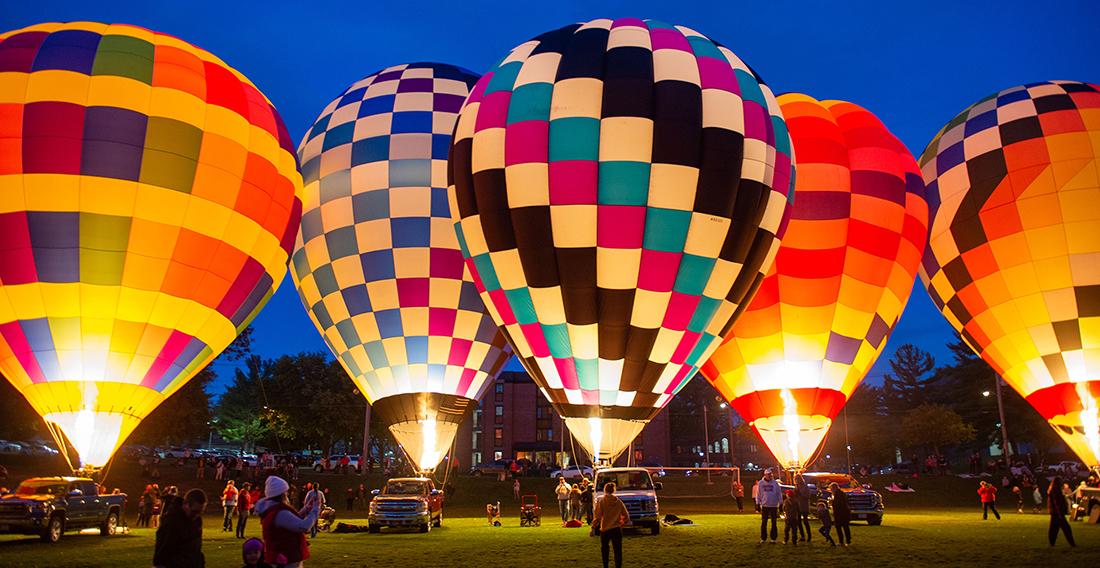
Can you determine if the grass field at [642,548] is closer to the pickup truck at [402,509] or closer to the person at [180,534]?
the pickup truck at [402,509]

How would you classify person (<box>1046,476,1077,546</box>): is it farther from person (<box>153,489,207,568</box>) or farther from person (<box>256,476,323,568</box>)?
person (<box>153,489,207,568</box>)

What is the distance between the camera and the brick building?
52.1m

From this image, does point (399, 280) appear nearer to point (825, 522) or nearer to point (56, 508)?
point (56, 508)

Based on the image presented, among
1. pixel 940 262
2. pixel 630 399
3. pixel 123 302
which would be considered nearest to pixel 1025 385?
pixel 940 262

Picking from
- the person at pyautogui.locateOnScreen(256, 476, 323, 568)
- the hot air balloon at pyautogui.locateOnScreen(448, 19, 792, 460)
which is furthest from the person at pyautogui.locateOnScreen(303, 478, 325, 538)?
the hot air balloon at pyautogui.locateOnScreen(448, 19, 792, 460)

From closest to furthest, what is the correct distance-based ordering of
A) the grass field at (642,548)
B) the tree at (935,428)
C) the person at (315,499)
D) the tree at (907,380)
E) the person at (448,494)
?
the person at (315,499)
the grass field at (642,548)
the person at (448,494)
the tree at (935,428)
the tree at (907,380)

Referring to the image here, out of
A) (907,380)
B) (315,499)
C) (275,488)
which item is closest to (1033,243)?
(315,499)

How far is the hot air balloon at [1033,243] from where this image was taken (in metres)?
14.1

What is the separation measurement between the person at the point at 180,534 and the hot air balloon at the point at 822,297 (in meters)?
11.0

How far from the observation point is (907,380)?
69375 millimetres

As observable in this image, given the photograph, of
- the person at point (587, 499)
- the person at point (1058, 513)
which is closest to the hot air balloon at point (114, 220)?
the person at point (587, 499)

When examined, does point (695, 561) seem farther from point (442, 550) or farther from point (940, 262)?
point (940, 262)

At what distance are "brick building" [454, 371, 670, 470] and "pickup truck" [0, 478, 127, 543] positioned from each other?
135ft

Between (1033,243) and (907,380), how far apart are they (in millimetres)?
60985
